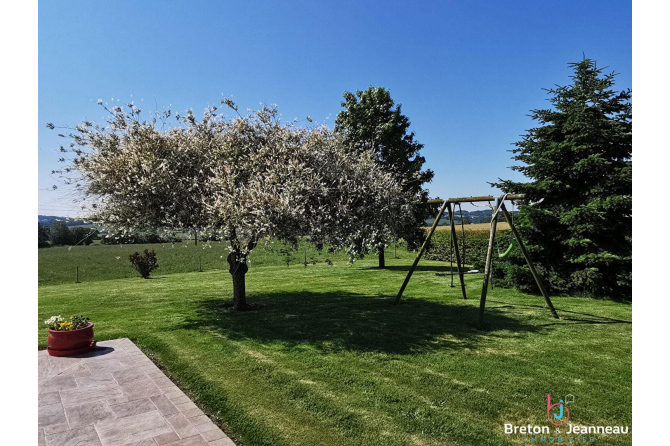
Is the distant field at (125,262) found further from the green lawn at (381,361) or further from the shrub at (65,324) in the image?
the shrub at (65,324)

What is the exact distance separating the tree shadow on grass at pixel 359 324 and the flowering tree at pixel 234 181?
1962mm

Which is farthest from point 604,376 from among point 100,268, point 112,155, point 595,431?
point 100,268

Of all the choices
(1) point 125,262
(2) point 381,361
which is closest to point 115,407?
(2) point 381,361

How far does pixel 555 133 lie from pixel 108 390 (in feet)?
52.5

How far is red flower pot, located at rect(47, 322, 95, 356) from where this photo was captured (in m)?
7.88

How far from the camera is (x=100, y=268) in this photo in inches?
1012

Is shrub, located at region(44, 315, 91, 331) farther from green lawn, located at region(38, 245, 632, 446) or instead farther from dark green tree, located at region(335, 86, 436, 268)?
dark green tree, located at region(335, 86, 436, 268)

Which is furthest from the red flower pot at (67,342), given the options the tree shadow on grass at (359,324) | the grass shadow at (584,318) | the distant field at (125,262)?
the grass shadow at (584,318)

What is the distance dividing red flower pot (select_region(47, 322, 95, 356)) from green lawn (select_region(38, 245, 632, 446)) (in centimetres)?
126

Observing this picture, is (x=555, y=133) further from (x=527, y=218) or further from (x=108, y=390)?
(x=108, y=390)

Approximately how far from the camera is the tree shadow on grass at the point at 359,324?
8.48 m

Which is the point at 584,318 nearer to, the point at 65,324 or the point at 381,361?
→ the point at 381,361

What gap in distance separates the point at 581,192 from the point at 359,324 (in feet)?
32.8

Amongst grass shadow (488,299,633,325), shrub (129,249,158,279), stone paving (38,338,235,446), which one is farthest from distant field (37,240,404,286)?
stone paving (38,338,235,446)
